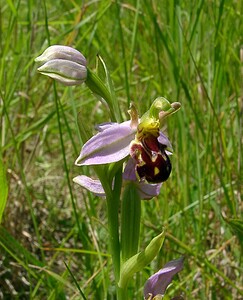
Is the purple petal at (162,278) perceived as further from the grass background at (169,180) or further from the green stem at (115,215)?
the grass background at (169,180)

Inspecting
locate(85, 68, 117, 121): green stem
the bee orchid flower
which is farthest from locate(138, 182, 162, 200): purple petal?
locate(85, 68, 117, 121): green stem

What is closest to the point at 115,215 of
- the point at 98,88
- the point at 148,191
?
the point at 148,191

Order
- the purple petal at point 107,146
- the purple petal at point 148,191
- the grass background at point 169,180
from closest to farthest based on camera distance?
the purple petal at point 107,146, the purple petal at point 148,191, the grass background at point 169,180

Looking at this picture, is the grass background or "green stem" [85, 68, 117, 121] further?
the grass background

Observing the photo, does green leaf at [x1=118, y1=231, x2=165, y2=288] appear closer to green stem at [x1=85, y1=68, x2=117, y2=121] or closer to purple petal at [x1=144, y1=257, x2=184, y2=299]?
purple petal at [x1=144, y1=257, x2=184, y2=299]

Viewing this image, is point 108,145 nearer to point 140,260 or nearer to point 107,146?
point 107,146

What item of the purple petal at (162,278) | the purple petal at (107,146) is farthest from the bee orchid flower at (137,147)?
the purple petal at (162,278)
